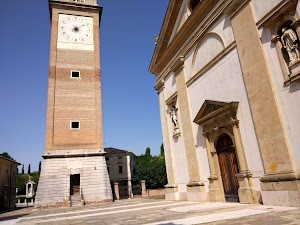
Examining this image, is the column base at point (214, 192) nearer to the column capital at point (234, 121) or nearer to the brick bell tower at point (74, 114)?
the column capital at point (234, 121)

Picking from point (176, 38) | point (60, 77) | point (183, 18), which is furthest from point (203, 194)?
point (60, 77)

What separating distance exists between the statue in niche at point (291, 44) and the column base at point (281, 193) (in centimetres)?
354

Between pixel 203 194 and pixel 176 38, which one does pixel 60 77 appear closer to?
pixel 176 38

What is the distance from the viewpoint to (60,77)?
80.5 ft

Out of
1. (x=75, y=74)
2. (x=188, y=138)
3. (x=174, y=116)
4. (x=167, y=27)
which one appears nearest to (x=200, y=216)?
(x=188, y=138)

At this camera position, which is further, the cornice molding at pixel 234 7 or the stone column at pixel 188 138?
the stone column at pixel 188 138

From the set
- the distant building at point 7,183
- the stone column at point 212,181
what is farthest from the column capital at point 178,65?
the distant building at point 7,183

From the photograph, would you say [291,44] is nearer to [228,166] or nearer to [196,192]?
[228,166]

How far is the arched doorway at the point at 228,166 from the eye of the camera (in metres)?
9.81

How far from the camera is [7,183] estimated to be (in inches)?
1158

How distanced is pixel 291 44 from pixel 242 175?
187 inches

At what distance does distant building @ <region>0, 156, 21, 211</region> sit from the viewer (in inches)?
1076

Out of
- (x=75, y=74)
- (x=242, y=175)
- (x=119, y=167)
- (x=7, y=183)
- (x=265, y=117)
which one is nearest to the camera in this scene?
(x=265, y=117)

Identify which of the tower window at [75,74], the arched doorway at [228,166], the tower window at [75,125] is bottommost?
the arched doorway at [228,166]
